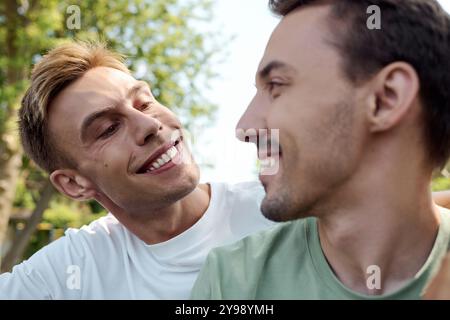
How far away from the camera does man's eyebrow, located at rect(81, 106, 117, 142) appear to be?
234cm

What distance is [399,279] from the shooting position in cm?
153

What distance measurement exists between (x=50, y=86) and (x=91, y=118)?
0.79 feet

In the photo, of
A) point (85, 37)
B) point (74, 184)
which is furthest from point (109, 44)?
point (74, 184)

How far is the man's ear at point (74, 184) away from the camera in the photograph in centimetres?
256

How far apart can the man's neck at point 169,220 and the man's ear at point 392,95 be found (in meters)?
1.05

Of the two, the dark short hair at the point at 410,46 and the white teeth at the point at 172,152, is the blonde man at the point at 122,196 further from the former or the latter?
the dark short hair at the point at 410,46

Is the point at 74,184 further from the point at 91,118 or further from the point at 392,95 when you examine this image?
the point at 392,95

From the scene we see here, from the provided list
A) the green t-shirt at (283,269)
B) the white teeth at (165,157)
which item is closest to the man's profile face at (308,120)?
the green t-shirt at (283,269)

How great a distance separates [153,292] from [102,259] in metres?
0.26

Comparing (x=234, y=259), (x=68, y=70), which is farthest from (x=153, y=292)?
(x=68, y=70)

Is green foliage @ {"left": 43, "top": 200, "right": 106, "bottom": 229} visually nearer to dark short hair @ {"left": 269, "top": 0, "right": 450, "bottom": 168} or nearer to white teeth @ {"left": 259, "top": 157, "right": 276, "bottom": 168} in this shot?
white teeth @ {"left": 259, "top": 157, "right": 276, "bottom": 168}

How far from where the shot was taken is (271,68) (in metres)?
1.56
